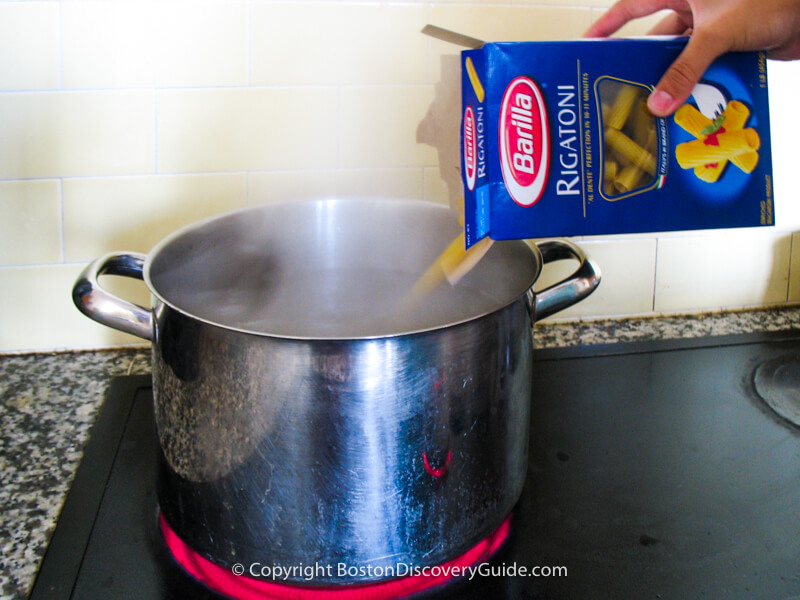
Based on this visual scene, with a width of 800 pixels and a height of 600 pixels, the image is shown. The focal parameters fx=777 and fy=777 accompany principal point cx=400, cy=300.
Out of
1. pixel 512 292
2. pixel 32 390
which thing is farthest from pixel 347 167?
pixel 32 390

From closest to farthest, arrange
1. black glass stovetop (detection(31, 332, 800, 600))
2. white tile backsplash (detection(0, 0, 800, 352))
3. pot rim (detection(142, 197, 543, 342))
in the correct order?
1. pot rim (detection(142, 197, 543, 342))
2. black glass stovetop (detection(31, 332, 800, 600))
3. white tile backsplash (detection(0, 0, 800, 352))

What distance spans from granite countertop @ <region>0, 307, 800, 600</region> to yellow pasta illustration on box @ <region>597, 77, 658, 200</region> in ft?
1.38

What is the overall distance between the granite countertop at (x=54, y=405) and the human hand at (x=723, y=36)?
0.43 m

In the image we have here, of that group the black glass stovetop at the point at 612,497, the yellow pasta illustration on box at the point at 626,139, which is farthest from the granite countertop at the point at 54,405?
the yellow pasta illustration on box at the point at 626,139

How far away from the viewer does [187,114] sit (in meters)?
0.85

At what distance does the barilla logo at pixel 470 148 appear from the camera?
0.53 metres

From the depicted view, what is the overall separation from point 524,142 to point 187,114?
0.47m

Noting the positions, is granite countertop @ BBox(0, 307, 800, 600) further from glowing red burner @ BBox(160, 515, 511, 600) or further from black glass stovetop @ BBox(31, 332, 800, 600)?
glowing red burner @ BBox(160, 515, 511, 600)

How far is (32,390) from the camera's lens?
826 mm

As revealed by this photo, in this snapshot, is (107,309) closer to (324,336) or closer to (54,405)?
(324,336)

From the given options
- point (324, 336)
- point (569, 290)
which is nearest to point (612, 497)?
point (569, 290)

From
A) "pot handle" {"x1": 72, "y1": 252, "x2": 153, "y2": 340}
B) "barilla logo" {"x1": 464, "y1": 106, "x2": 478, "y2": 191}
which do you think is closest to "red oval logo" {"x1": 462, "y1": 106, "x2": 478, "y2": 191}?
"barilla logo" {"x1": 464, "y1": 106, "x2": 478, "y2": 191}

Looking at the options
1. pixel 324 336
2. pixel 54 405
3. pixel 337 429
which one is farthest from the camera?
pixel 54 405

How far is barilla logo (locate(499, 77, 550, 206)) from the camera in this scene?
52 centimetres
